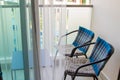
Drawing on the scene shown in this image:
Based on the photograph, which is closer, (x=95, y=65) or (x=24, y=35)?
(x=24, y=35)

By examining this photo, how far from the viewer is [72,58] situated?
212 cm

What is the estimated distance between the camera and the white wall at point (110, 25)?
6.54 ft

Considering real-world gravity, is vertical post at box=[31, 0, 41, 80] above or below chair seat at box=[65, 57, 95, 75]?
above

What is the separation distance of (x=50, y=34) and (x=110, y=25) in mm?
936

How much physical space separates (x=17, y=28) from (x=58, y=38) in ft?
1.26

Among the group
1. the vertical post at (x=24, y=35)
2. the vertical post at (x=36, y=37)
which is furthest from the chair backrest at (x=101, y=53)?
the vertical post at (x=24, y=35)

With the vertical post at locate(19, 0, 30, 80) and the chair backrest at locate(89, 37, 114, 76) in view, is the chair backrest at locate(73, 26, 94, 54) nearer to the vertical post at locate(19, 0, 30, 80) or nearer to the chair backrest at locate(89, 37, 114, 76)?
the chair backrest at locate(89, 37, 114, 76)

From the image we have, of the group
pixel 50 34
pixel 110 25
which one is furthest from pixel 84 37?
pixel 50 34

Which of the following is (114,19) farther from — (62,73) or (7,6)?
(7,6)

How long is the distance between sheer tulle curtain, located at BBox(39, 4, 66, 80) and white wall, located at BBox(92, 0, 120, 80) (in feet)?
2.39

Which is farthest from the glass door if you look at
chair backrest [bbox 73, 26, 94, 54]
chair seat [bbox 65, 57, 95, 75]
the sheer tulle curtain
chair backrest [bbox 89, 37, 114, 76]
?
chair backrest [bbox 73, 26, 94, 54]

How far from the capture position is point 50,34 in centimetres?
159

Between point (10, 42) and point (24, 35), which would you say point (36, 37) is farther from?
point (10, 42)

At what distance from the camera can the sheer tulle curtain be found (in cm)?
152
